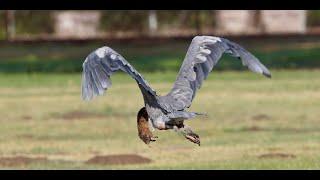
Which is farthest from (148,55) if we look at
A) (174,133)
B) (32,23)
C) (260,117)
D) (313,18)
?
(174,133)

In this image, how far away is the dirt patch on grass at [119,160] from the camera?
13594 mm

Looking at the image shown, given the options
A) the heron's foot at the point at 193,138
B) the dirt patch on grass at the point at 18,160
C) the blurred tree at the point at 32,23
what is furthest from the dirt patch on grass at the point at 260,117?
the blurred tree at the point at 32,23

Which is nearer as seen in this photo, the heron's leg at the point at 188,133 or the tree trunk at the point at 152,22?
the heron's leg at the point at 188,133

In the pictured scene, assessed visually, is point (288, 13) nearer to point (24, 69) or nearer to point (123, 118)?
point (24, 69)

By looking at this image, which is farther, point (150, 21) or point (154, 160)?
point (150, 21)

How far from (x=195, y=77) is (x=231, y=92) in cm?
1278

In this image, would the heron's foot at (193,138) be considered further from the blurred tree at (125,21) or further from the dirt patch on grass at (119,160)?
the blurred tree at (125,21)

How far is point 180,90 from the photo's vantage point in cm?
945

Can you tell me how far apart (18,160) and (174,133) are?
3.13 meters

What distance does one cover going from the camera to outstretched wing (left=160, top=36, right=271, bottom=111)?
9297 mm

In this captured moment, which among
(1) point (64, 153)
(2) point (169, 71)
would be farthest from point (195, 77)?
(2) point (169, 71)

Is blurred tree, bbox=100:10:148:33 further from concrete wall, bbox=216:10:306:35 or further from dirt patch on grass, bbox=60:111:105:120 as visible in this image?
dirt patch on grass, bbox=60:111:105:120
